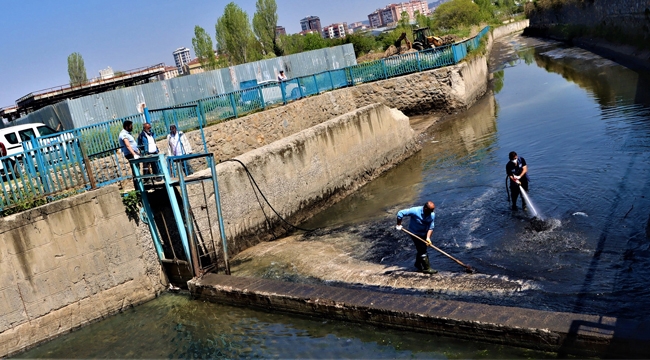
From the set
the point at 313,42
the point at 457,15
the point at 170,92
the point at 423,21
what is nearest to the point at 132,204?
the point at 170,92

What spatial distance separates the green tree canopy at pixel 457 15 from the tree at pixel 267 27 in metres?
29.8


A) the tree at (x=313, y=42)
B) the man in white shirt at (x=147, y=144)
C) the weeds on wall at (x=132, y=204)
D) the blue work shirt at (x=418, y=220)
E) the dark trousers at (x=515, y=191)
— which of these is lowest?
the dark trousers at (x=515, y=191)

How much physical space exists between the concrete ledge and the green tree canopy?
81075 millimetres

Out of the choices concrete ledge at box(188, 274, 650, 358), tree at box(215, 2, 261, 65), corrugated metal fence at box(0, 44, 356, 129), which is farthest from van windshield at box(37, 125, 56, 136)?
tree at box(215, 2, 261, 65)

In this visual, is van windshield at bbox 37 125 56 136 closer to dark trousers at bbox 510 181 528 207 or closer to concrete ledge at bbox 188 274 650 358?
concrete ledge at bbox 188 274 650 358

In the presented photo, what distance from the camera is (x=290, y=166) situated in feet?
50.0

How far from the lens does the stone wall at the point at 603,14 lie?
2995cm

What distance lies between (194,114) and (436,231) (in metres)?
8.15

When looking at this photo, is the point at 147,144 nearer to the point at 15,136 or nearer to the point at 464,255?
the point at 464,255

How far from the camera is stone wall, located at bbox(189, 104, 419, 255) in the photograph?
1337cm

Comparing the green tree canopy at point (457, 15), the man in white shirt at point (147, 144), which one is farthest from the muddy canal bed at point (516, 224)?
the green tree canopy at point (457, 15)

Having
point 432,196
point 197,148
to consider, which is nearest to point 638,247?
point 432,196

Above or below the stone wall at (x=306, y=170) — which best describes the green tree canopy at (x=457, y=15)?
above

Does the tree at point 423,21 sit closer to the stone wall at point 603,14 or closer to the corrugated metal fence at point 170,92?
the stone wall at point 603,14
